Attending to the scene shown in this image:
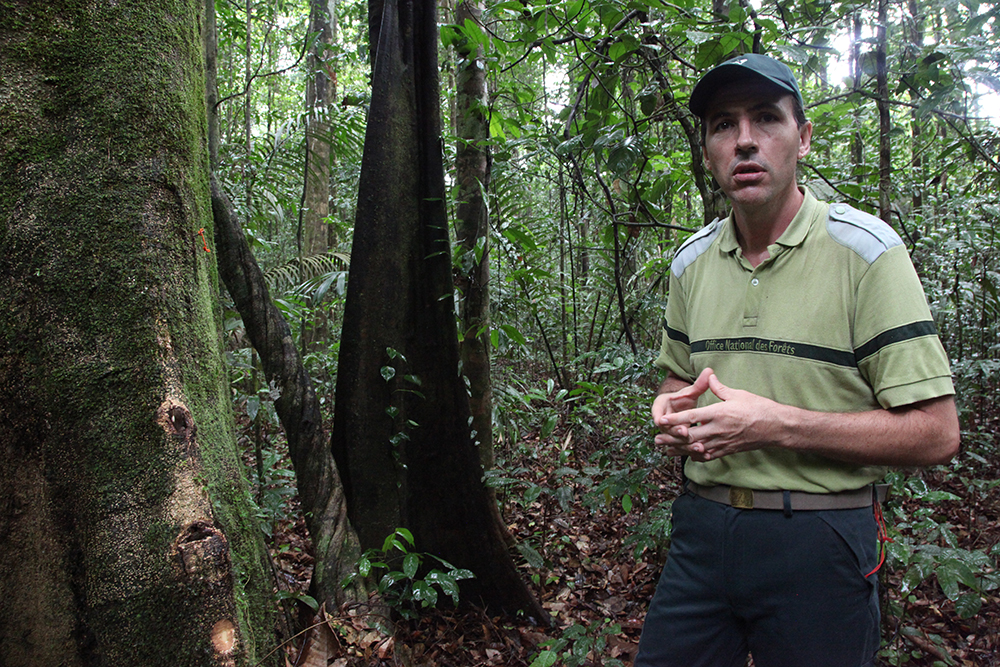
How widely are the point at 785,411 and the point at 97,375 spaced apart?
5.18ft

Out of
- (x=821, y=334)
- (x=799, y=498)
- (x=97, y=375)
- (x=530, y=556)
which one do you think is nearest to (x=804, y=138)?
(x=821, y=334)

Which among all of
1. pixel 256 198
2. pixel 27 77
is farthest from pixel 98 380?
pixel 256 198

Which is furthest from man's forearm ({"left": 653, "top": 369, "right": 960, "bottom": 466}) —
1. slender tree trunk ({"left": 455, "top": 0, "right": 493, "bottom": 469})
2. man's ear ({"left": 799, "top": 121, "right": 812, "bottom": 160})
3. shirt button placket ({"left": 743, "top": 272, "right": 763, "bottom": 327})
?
slender tree trunk ({"left": 455, "top": 0, "right": 493, "bottom": 469})

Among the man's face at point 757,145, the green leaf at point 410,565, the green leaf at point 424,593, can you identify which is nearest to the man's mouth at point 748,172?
the man's face at point 757,145

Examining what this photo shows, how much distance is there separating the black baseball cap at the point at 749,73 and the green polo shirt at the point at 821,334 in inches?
13.8

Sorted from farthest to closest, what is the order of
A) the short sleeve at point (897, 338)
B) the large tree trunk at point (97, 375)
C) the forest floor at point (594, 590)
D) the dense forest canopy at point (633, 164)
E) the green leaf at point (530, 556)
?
the green leaf at point (530, 556) < the dense forest canopy at point (633, 164) < the forest floor at point (594, 590) < the short sleeve at point (897, 338) < the large tree trunk at point (97, 375)

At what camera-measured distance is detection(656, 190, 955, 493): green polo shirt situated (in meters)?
1.44

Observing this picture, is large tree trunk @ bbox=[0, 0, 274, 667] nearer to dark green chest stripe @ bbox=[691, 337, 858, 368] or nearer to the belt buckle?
the belt buckle

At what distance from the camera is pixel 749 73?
171cm

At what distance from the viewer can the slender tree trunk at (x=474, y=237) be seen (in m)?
3.67

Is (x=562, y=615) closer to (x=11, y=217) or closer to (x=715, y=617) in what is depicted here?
(x=715, y=617)

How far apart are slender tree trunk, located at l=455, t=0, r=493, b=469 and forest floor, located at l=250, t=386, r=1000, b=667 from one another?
450 mm

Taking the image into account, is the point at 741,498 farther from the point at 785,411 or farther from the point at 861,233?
the point at 861,233

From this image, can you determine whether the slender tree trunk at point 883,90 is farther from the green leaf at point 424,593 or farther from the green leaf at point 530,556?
the green leaf at point 424,593
